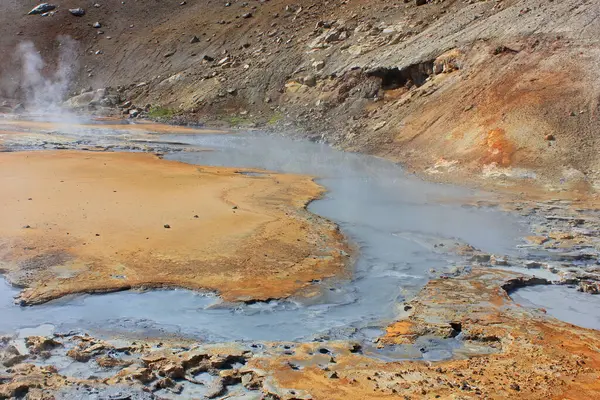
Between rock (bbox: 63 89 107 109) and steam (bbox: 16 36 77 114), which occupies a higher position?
steam (bbox: 16 36 77 114)

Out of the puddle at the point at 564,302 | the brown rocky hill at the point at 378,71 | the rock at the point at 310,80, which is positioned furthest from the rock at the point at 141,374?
the rock at the point at 310,80

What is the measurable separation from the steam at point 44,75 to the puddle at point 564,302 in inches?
1512

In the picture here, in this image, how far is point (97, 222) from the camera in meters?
10.8

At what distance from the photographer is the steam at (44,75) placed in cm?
4228

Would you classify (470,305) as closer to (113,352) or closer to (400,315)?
(400,315)

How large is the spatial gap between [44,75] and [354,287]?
4180 centimetres

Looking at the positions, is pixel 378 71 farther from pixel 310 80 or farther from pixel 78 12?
pixel 78 12

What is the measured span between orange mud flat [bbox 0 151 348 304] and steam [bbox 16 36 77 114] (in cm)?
2876

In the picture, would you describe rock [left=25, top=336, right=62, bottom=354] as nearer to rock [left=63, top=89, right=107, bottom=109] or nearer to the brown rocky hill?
the brown rocky hill

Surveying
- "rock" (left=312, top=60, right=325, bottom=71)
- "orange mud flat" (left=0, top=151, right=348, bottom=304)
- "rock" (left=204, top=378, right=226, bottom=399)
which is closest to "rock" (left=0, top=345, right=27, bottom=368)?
"orange mud flat" (left=0, top=151, right=348, bottom=304)

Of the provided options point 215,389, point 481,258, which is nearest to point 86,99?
point 481,258

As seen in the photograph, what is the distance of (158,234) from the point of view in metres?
10.3

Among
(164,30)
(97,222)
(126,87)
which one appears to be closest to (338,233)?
(97,222)

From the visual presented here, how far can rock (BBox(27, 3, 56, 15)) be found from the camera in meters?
48.5
